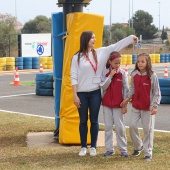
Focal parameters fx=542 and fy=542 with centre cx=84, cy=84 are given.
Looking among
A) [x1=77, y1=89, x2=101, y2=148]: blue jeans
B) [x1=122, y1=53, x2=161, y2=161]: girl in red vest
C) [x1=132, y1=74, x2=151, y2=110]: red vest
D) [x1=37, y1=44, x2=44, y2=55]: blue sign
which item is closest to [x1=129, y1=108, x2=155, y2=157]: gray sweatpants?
[x1=122, y1=53, x2=161, y2=161]: girl in red vest

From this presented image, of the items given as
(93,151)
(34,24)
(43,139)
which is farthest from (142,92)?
(34,24)

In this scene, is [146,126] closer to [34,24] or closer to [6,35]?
[6,35]

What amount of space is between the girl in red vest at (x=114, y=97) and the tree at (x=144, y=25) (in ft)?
291

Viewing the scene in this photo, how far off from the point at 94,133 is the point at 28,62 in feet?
86.1

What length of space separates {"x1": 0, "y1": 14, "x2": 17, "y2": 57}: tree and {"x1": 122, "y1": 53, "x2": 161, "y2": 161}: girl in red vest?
109 ft

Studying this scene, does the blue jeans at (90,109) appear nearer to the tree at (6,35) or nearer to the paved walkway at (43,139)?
the paved walkway at (43,139)

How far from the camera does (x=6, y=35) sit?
1822 inches

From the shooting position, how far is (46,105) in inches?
585

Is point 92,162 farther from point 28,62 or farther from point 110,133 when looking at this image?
point 28,62

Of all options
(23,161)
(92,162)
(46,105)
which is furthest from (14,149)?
(46,105)

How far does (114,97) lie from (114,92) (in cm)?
8

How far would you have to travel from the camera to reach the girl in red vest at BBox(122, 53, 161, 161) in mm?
7535

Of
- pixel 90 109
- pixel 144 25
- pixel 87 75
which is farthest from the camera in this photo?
pixel 144 25

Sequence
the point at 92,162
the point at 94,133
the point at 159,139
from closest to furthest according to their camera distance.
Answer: the point at 92,162
the point at 94,133
the point at 159,139
